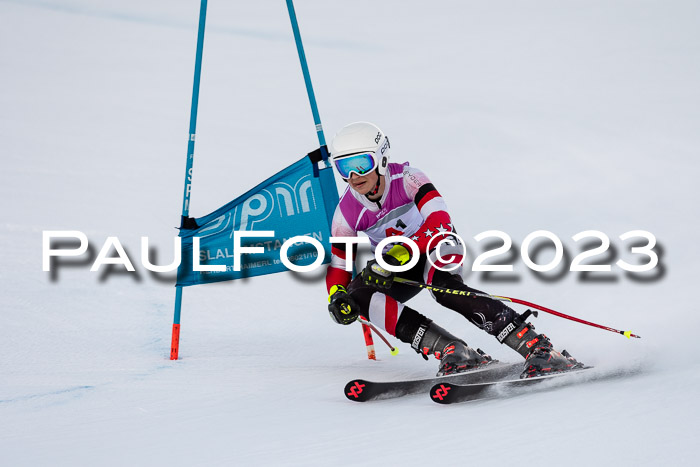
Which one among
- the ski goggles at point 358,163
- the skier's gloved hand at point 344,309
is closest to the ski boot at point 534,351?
the skier's gloved hand at point 344,309

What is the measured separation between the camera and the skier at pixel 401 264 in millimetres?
3932

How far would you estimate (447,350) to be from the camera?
401 centimetres

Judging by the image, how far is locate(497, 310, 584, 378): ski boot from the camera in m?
3.73

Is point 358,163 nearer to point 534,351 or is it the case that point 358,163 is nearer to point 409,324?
point 409,324

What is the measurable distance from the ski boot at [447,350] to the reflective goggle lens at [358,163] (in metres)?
0.84

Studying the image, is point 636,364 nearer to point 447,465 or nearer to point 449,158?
point 447,465

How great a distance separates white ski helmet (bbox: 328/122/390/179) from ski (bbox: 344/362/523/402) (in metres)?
1.09

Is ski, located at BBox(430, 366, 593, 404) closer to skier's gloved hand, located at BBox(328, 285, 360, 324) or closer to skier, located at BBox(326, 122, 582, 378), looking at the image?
skier, located at BBox(326, 122, 582, 378)

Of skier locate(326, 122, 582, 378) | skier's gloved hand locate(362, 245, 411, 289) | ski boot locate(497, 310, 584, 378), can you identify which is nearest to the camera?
ski boot locate(497, 310, 584, 378)

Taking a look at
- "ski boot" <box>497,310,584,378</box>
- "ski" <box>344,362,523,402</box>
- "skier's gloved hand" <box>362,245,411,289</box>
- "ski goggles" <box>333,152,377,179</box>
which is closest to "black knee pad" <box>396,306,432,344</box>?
"skier's gloved hand" <box>362,245,411,289</box>

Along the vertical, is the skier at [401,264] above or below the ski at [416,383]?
above

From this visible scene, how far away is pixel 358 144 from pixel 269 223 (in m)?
1.15

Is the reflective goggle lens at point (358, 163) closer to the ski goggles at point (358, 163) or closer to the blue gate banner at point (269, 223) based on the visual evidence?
the ski goggles at point (358, 163)

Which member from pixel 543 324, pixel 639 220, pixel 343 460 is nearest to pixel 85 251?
pixel 543 324
